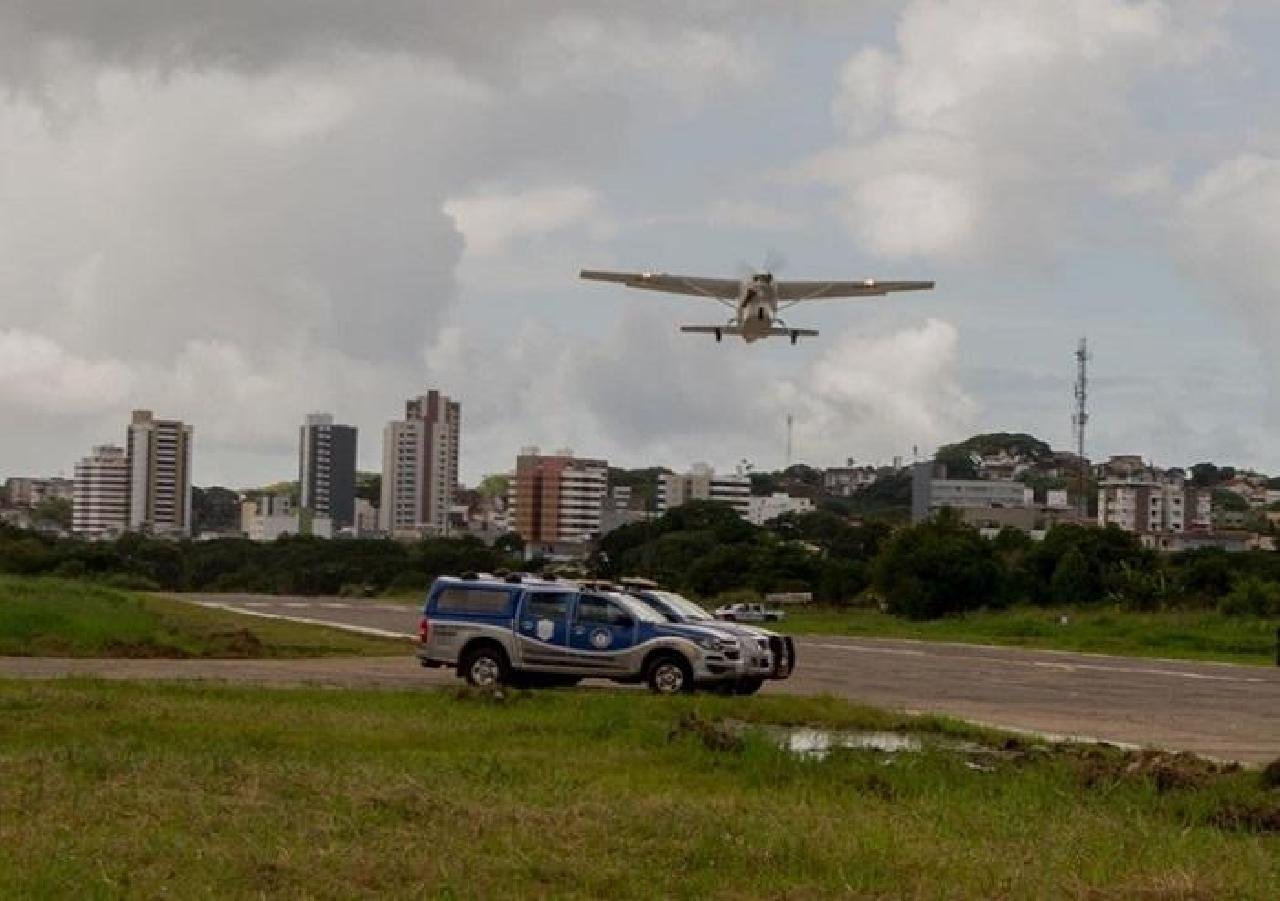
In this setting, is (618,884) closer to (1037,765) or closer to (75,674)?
(1037,765)

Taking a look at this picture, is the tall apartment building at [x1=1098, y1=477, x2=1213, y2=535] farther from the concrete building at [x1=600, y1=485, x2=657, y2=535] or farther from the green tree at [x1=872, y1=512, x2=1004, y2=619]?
the green tree at [x1=872, y1=512, x2=1004, y2=619]

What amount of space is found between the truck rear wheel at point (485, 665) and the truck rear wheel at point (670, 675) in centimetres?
213

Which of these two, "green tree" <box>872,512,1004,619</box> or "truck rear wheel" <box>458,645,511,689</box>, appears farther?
"green tree" <box>872,512,1004,619</box>

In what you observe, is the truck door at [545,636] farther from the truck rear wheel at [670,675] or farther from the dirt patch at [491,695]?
the dirt patch at [491,695]

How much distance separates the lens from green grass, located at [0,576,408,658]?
3819 cm

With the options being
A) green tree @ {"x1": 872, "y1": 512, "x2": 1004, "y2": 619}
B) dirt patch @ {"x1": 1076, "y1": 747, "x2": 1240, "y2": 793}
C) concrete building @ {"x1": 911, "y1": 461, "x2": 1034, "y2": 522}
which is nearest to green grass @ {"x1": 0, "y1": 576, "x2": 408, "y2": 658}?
dirt patch @ {"x1": 1076, "y1": 747, "x2": 1240, "y2": 793}

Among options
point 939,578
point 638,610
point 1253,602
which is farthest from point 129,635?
point 939,578

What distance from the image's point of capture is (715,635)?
2947 centimetres

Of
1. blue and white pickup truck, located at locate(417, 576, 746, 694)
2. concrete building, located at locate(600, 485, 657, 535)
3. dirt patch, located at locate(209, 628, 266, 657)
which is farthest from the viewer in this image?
concrete building, located at locate(600, 485, 657, 535)

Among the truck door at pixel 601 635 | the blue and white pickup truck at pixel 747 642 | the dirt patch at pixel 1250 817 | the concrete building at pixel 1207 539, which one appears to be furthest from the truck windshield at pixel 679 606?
the concrete building at pixel 1207 539

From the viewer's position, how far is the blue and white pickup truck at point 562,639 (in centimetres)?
2928

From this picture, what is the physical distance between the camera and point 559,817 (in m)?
13.3

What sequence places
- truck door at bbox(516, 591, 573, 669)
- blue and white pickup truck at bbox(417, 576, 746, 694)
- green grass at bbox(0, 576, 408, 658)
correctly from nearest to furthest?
blue and white pickup truck at bbox(417, 576, 746, 694) → truck door at bbox(516, 591, 573, 669) → green grass at bbox(0, 576, 408, 658)

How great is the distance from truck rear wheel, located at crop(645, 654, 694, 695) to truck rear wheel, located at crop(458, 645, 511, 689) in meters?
2.13
